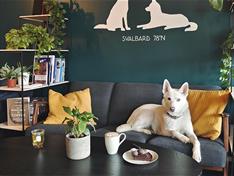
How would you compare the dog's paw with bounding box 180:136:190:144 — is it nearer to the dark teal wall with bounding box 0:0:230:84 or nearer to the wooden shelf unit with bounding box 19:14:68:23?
the dark teal wall with bounding box 0:0:230:84

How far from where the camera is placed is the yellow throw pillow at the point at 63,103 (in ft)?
9.71

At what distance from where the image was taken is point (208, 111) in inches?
103

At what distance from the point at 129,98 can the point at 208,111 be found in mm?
901

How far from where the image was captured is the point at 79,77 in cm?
372

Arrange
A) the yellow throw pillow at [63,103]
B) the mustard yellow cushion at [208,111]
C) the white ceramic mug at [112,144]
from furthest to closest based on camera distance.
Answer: the yellow throw pillow at [63,103], the mustard yellow cushion at [208,111], the white ceramic mug at [112,144]

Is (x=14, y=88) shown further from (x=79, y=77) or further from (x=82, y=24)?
(x=82, y=24)

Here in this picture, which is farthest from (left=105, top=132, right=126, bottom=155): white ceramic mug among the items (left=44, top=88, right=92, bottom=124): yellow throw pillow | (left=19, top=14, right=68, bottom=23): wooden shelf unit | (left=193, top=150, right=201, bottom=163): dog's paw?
(left=19, top=14, right=68, bottom=23): wooden shelf unit

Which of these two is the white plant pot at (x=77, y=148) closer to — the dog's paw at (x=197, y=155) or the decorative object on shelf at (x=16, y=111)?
the dog's paw at (x=197, y=155)

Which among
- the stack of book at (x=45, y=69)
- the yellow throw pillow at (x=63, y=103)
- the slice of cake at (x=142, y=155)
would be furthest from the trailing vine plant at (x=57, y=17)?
the slice of cake at (x=142, y=155)

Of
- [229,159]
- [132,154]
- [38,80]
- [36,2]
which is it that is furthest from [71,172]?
[36,2]

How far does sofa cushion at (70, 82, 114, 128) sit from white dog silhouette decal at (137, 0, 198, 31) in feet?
2.88

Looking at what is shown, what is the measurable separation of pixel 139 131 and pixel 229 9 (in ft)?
5.47

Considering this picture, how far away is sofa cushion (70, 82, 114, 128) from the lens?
3191 millimetres

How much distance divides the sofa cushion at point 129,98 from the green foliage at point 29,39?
37.9 inches
